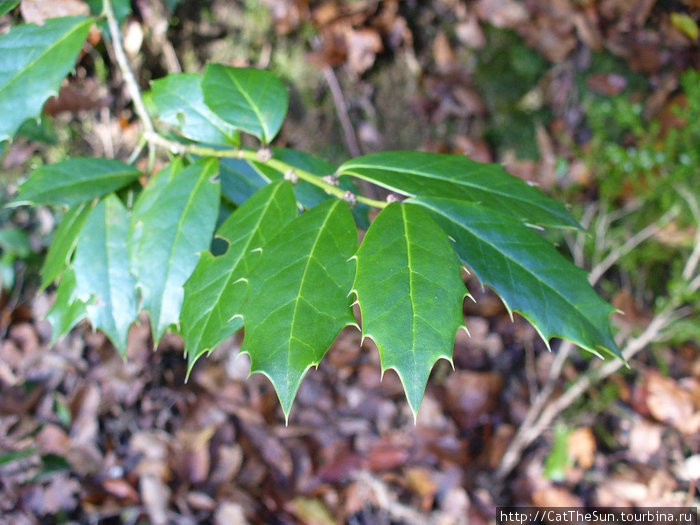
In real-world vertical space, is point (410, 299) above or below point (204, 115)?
below

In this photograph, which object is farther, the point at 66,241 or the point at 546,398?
the point at 546,398

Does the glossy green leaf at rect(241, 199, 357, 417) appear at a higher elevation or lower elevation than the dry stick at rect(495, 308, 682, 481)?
higher

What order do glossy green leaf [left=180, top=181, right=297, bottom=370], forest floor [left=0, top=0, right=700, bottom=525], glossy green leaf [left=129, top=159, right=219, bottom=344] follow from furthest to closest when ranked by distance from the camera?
forest floor [left=0, top=0, right=700, bottom=525]
glossy green leaf [left=129, top=159, right=219, bottom=344]
glossy green leaf [left=180, top=181, right=297, bottom=370]

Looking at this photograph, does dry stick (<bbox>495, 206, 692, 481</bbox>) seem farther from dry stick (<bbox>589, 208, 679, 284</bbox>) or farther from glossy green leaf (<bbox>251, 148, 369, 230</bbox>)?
glossy green leaf (<bbox>251, 148, 369, 230</bbox>)

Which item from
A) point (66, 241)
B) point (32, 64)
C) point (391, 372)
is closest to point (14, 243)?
point (66, 241)

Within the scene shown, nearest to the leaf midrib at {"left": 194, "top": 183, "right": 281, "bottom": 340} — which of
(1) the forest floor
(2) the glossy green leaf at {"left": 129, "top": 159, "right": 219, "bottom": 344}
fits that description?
(2) the glossy green leaf at {"left": 129, "top": 159, "right": 219, "bottom": 344}

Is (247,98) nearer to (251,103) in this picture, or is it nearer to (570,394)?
(251,103)

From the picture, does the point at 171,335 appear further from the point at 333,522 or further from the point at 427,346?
the point at 427,346

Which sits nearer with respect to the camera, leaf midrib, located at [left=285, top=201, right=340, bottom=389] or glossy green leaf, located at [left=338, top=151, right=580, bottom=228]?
leaf midrib, located at [left=285, top=201, right=340, bottom=389]
